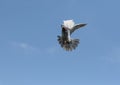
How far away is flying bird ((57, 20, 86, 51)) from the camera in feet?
61.5

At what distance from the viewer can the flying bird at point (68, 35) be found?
1873cm

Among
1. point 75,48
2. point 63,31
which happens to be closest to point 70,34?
point 63,31

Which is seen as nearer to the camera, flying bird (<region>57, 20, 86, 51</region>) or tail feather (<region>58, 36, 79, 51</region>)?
flying bird (<region>57, 20, 86, 51</region>)

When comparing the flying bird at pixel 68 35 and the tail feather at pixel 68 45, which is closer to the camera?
the flying bird at pixel 68 35

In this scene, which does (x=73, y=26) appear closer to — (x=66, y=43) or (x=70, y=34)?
(x=70, y=34)

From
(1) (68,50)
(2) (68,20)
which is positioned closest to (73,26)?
(2) (68,20)

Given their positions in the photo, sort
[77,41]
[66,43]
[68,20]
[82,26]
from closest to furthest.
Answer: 1. [82,26]
2. [68,20]
3. [66,43]
4. [77,41]

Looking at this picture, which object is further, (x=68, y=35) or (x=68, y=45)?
(x=68, y=45)

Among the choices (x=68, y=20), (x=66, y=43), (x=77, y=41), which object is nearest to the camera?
(x=68, y=20)

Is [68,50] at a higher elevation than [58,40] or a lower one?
lower

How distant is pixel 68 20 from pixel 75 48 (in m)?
2.69

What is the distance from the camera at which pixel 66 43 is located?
67.9ft

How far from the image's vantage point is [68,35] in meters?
19.3

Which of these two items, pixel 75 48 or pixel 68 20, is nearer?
pixel 68 20
